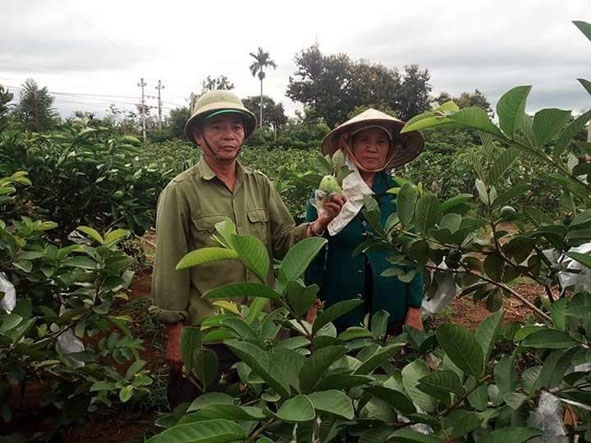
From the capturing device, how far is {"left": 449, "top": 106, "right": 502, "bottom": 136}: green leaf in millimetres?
602

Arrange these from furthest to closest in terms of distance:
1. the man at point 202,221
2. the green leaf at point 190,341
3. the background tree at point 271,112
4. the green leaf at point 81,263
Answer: the background tree at point 271,112, the man at point 202,221, the green leaf at point 81,263, the green leaf at point 190,341

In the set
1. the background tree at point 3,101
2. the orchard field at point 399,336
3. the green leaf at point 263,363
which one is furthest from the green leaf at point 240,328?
the background tree at point 3,101

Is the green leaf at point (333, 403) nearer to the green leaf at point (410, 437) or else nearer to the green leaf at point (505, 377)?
the green leaf at point (410, 437)

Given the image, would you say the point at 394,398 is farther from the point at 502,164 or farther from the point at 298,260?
the point at 502,164

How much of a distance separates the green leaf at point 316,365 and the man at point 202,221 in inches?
41.8

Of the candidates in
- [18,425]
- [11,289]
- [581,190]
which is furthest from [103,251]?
[581,190]

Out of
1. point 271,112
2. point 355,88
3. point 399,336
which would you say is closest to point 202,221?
point 399,336

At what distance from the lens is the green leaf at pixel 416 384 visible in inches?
24.3

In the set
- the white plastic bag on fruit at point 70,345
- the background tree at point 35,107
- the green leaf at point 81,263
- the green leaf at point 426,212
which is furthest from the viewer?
the background tree at point 35,107

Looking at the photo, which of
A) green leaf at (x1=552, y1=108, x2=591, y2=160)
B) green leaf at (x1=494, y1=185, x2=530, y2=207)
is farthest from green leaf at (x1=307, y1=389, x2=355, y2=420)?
green leaf at (x1=494, y1=185, x2=530, y2=207)

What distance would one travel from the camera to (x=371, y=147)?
173 centimetres

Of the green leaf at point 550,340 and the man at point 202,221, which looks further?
the man at point 202,221

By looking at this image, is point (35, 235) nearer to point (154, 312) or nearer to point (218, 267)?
point (154, 312)

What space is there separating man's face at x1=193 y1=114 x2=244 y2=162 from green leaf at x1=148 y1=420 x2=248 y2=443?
1.28 meters
